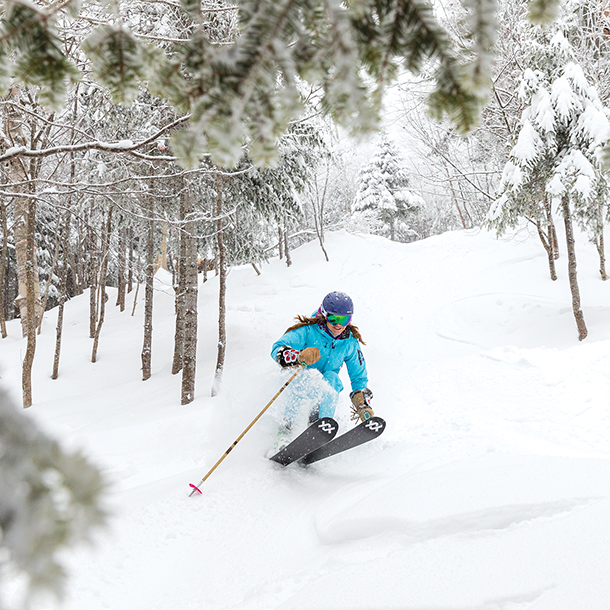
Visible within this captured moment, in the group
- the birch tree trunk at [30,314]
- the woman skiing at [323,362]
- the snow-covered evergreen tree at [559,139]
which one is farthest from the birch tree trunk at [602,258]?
the birch tree trunk at [30,314]

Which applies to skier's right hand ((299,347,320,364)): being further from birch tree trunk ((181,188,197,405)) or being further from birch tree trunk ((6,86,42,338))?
birch tree trunk ((6,86,42,338))

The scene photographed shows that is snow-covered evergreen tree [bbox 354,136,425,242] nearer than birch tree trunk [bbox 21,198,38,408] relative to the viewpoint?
No

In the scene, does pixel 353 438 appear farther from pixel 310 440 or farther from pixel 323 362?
pixel 323 362

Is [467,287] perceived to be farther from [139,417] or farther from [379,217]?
[379,217]

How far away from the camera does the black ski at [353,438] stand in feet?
14.2

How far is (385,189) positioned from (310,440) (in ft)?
92.3

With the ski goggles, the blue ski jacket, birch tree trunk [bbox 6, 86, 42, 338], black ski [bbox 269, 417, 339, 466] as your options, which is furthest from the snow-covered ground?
birch tree trunk [bbox 6, 86, 42, 338]

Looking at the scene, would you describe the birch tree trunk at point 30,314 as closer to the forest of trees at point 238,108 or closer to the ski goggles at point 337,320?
the forest of trees at point 238,108

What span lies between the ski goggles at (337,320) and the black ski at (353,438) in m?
1.17

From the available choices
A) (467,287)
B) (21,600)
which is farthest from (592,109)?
(21,600)

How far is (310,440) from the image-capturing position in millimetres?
4332

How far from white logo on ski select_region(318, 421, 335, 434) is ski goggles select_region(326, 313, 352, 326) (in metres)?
1.22

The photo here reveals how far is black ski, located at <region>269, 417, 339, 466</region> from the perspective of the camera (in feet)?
14.0

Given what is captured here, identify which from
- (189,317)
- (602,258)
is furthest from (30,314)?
(602,258)
